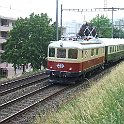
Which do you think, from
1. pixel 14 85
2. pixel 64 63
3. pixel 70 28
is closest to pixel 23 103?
pixel 14 85

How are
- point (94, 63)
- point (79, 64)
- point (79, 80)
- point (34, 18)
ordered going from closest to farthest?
point (79, 64), point (79, 80), point (94, 63), point (34, 18)

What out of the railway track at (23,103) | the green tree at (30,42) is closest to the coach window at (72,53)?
the railway track at (23,103)

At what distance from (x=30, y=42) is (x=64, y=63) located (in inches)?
859

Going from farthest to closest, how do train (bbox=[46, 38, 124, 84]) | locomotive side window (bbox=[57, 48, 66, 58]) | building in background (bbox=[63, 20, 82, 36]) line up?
building in background (bbox=[63, 20, 82, 36]) < locomotive side window (bbox=[57, 48, 66, 58]) < train (bbox=[46, 38, 124, 84])

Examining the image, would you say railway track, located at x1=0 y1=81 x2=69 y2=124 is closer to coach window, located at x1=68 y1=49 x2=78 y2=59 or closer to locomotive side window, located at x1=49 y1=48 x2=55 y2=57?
coach window, located at x1=68 y1=49 x2=78 y2=59

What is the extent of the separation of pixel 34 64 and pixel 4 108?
2716cm

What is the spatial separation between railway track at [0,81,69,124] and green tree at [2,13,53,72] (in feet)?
72.3

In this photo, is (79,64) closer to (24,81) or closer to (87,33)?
(24,81)

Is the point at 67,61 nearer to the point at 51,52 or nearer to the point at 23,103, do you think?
the point at 51,52

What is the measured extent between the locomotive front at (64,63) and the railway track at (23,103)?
0.94 metres

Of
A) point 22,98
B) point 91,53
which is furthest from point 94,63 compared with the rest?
point 22,98

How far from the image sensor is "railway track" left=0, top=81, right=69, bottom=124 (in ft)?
39.8

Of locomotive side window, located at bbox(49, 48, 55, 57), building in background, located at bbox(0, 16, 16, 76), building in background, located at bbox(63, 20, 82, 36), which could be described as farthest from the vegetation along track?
building in background, located at bbox(0, 16, 16, 76)

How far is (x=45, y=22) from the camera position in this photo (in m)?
43.2
